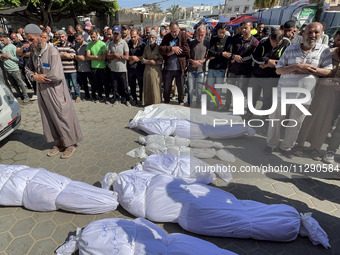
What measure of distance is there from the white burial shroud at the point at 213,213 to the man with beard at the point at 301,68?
5.51 feet

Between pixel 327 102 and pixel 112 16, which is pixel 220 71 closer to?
pixel 327 102

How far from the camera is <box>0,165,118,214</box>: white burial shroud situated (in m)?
2.30

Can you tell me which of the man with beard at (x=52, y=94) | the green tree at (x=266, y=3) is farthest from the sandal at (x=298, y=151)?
the green tree at (x=266, y=3)

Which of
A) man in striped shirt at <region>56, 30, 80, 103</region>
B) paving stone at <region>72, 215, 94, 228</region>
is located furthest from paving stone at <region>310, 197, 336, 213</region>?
man in striped shirt at <region>56, 30, 80, 103</region>

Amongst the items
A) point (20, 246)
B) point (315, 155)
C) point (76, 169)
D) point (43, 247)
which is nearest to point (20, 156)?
point (76, 169)

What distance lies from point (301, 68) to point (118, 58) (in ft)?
13.0

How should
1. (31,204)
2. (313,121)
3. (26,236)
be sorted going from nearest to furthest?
1. (26,236)
2. (31,204)
3. (313,121)

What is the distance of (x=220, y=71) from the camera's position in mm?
5043

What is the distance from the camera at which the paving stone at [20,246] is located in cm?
199

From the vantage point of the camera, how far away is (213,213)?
206 cm

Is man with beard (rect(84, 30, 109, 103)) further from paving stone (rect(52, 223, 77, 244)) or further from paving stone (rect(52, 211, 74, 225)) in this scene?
paving stone (rect(52, 223, 77, 244))

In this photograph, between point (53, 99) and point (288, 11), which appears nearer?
point (53, 99)

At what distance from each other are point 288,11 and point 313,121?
15839mm

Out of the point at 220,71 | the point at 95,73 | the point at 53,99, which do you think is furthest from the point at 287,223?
the point at 95,73
